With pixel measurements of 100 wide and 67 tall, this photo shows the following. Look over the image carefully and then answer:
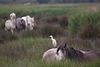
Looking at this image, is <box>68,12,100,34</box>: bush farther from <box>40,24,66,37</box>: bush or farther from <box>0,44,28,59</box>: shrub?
<box>0,44,28,59</box>: shrub

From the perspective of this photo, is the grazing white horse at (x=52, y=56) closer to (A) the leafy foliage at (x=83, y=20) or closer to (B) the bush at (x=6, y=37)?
(A) the leafy foliage at (x=83, y=20)

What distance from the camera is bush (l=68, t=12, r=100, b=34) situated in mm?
12591

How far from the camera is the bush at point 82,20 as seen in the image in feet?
41.3

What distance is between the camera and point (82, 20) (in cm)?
1318

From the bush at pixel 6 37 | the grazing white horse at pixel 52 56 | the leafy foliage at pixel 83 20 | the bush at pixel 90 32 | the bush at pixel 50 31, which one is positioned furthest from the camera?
the bush at pixel 50 31

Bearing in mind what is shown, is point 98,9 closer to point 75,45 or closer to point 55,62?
point 75,45

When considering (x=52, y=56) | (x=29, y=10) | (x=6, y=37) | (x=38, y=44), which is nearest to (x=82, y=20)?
(x=38, y=44)

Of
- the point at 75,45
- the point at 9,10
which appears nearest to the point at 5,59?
the point at 75,45

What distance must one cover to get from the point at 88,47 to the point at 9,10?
518 inches

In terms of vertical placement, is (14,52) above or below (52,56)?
below

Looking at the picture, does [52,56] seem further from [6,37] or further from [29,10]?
[29,10]

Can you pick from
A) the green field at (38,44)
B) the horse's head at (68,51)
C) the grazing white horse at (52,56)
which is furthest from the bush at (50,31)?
the horse's head at (68,51)

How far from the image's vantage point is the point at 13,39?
12.5 metres

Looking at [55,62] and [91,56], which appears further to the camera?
[91,56]
